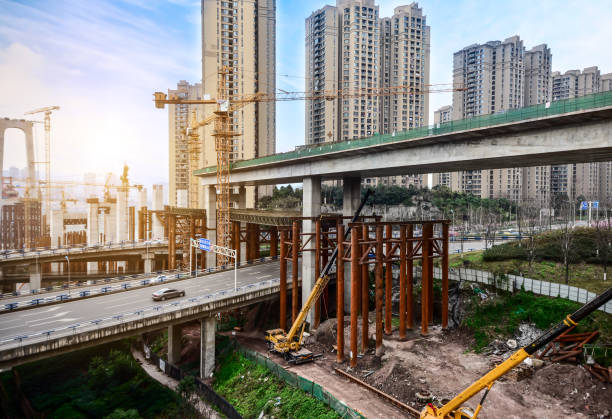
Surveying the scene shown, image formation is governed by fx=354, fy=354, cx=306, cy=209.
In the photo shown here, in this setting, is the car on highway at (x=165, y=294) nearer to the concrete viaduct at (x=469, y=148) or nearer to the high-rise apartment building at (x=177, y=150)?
the concrete viaduct at (x=469, y=148)

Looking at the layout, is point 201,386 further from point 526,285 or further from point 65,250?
point 65,250

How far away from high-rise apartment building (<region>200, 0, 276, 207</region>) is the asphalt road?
4254 centimetres

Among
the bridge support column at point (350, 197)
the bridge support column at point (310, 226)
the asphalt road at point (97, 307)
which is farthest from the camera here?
the bridge support column at point (350, 197)

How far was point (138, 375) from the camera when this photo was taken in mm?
27922

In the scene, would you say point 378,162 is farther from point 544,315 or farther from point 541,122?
point 544,315

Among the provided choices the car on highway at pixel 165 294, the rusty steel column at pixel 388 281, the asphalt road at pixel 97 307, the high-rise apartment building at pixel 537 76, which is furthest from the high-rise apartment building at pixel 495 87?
the car on highway at pixel 165 294

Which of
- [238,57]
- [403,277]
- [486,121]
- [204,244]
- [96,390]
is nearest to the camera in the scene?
[486,121]

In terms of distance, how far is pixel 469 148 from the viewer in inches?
887

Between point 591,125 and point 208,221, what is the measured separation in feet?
142

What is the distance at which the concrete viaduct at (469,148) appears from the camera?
57.3 ft

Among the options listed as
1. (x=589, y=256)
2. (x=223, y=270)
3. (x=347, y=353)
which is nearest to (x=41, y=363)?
(x=223, y=270)

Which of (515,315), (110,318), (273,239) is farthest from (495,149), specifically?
(273,239)

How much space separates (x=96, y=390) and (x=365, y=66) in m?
90.2

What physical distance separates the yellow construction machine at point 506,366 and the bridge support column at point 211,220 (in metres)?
39.7
